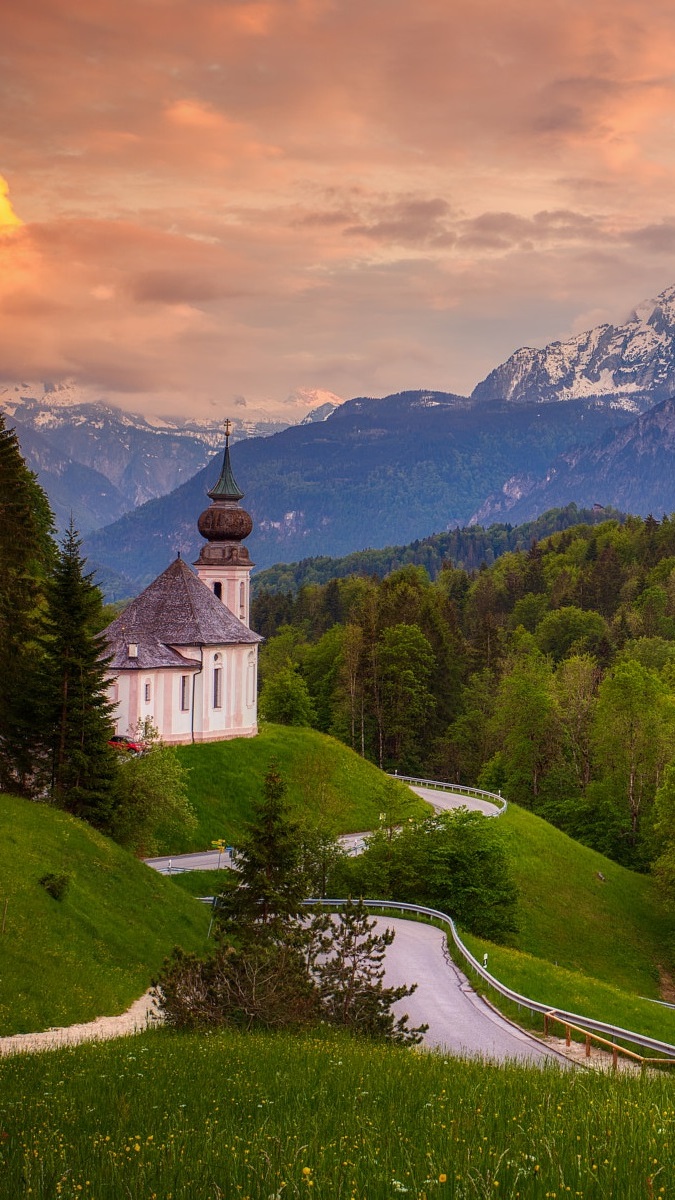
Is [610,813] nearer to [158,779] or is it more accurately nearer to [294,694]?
[294,694]

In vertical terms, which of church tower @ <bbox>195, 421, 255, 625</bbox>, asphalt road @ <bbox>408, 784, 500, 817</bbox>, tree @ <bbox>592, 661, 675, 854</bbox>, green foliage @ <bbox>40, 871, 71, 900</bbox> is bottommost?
green foliage @ <bbox>40, 871, 71, 900</bbox>

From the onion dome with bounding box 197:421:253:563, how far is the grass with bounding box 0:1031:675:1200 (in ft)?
206

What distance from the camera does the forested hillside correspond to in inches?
3135

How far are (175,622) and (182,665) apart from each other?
3.08 metres

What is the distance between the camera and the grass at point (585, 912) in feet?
185

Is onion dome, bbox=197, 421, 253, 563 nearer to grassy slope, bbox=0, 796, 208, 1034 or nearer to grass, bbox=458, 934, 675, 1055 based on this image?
grassy slope, bbox=0, 796, 208, 1034

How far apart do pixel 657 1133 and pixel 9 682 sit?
35657 millimetres

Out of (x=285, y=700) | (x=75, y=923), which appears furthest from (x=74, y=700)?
(x=285, y=700)

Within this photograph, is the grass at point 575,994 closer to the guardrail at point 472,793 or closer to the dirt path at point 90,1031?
the dirt path at point 90,1031

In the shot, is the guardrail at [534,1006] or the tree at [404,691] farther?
the tree at [404,691]

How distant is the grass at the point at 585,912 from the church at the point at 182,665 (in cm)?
1648

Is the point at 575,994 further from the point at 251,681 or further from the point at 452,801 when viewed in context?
the point at 452,801

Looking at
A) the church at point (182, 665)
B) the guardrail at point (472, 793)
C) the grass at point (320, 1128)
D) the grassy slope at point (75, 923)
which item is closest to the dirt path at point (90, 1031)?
the grassy slope at point (75, 923)

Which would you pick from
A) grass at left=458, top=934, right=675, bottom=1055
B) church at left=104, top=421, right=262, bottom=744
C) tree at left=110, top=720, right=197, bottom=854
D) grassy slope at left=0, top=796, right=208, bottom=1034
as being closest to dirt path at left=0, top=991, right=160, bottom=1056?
grassy slope at left=0, top=796, right=208, bottom=1034
